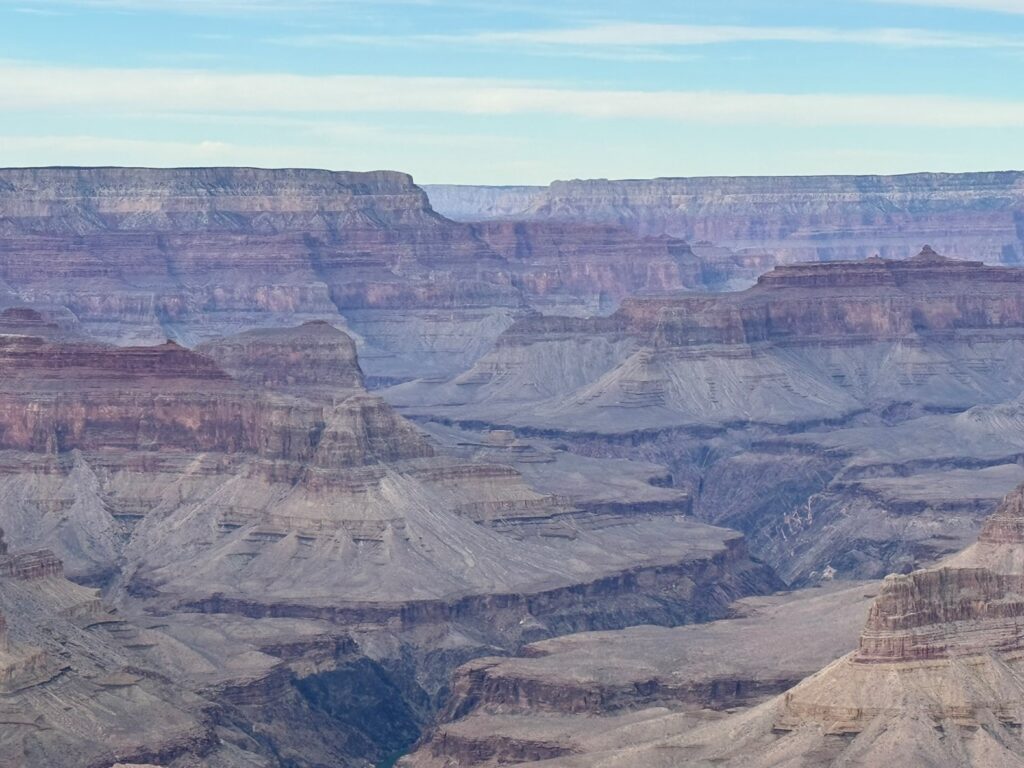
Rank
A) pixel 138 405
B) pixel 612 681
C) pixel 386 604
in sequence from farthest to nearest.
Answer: pixel 138 405 → pixel 386 604 → pixel 612 681

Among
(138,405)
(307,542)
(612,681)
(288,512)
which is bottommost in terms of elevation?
(612,681)

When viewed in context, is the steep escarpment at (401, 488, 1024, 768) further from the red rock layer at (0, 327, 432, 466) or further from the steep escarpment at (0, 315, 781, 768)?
the red rock layer at (0, 327, 432, 466)

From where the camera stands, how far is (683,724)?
12275 cm

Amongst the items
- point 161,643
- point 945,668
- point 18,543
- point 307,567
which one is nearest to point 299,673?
point 161,643

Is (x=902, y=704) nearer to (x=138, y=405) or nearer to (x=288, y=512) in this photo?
(x=288, y=512)

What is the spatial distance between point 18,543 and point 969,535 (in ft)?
185

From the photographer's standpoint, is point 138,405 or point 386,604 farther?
point 138,405

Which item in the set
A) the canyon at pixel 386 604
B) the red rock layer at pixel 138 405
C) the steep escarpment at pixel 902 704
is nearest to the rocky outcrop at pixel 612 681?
the canyon at pixel 386 604

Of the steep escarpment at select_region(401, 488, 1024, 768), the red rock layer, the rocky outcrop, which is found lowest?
the rocky outcrop

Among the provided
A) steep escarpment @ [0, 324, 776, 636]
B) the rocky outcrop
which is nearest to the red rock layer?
steep escarpment @ [0, 324, 776, 636]

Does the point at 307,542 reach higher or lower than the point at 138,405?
lower

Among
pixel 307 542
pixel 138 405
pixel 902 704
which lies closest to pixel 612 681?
pixel 902 704

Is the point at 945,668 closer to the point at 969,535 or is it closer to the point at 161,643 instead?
the point at 161,643

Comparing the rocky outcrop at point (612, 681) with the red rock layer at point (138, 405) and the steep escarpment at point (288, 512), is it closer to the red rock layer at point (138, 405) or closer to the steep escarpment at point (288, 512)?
the steep escarpment at point (288, 512)
